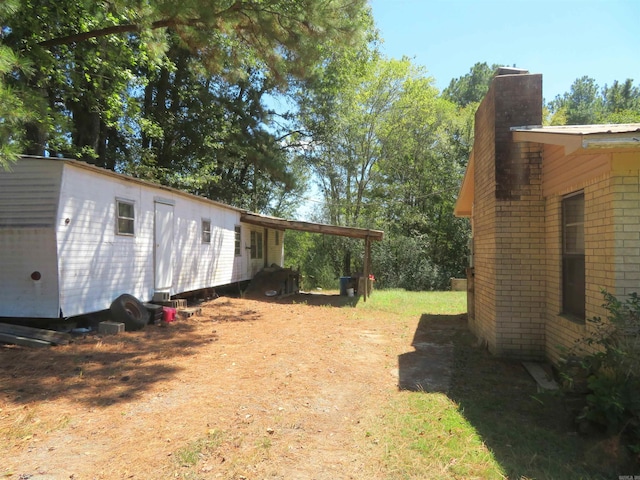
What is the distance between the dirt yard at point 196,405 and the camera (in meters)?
3.16

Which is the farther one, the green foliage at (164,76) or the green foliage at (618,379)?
the green foliage at (164,76)

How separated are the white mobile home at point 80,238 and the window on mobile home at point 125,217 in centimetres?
2

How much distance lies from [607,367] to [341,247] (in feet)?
64.0

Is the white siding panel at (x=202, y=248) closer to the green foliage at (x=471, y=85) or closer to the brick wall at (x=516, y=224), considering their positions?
the brick wall at (x=516, y=224)

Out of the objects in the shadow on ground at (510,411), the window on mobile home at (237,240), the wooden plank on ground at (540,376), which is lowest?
the shadow on ground at (510,411)

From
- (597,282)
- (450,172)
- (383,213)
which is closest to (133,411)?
(597,282)

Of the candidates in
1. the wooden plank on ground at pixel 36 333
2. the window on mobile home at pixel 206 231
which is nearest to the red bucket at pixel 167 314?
the wooden plank on ground at pixel 36 333

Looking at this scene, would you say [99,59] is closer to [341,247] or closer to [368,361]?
[368,361]

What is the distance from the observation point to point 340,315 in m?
10.8

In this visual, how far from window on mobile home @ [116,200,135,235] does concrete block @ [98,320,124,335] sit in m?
1.85

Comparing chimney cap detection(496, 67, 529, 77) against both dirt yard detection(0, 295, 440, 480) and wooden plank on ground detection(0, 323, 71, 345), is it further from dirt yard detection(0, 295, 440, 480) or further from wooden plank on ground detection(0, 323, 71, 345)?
wooden plank on ground detection(0, 323, 71, 345)

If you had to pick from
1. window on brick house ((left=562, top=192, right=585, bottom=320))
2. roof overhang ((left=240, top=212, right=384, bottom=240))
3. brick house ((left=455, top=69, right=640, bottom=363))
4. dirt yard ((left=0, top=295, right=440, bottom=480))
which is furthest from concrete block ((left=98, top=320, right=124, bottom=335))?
roof overhang ((left=240, top=212, right=384, bottom=240))

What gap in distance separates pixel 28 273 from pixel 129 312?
1.90m

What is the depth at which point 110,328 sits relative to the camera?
7.62m
